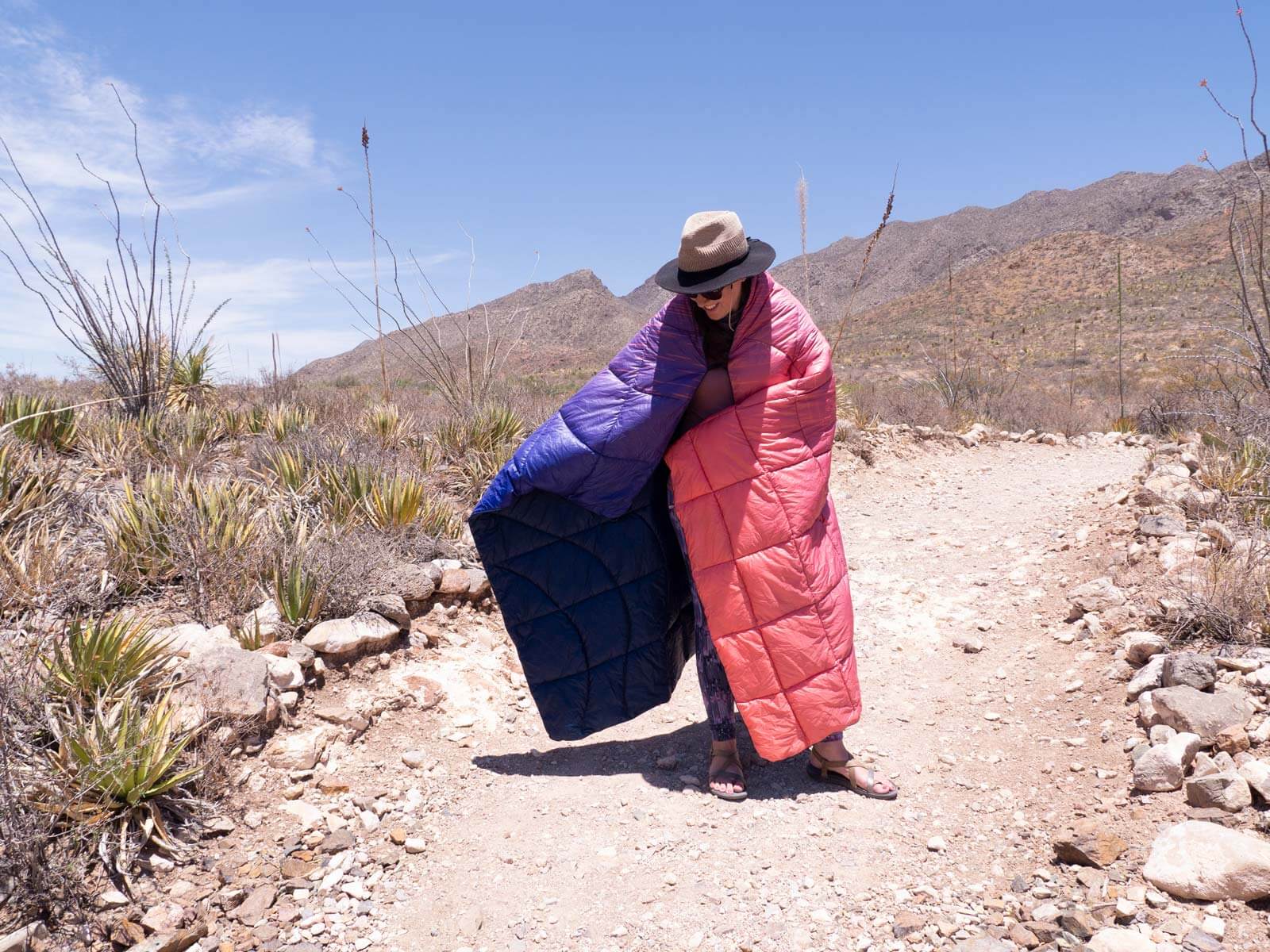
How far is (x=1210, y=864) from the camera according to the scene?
192 centimetres

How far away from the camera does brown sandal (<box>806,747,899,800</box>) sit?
2.64 metres

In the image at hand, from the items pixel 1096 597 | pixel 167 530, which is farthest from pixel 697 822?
pixel 167 530

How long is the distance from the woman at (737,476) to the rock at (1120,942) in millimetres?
841

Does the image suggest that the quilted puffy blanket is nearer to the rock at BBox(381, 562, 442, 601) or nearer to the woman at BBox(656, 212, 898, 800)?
the woman at BBox(656, 212, 898, 800)

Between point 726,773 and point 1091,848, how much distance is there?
3.62 ft

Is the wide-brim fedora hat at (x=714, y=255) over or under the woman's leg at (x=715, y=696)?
over

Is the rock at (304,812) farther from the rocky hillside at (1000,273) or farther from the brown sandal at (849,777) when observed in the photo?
the rocky hillside at (1000,273)

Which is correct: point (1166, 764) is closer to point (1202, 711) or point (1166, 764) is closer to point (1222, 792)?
point (1222, 792)

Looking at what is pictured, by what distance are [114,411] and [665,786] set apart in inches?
253

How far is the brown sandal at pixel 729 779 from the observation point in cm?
265

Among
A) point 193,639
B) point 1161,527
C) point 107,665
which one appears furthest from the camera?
point 1161,527

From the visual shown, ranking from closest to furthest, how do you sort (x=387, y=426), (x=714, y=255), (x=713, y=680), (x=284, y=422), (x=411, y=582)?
(x=714, y=255) → (x=713, y=680) → (x=411, y=582) → (x=284, y=422) → (x=387, y=426)

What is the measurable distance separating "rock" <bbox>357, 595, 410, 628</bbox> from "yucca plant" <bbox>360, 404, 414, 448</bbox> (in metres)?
2.91

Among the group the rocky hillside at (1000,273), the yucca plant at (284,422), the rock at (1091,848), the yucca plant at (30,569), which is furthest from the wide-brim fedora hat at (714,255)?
the rocky hillside at (1000,273)
